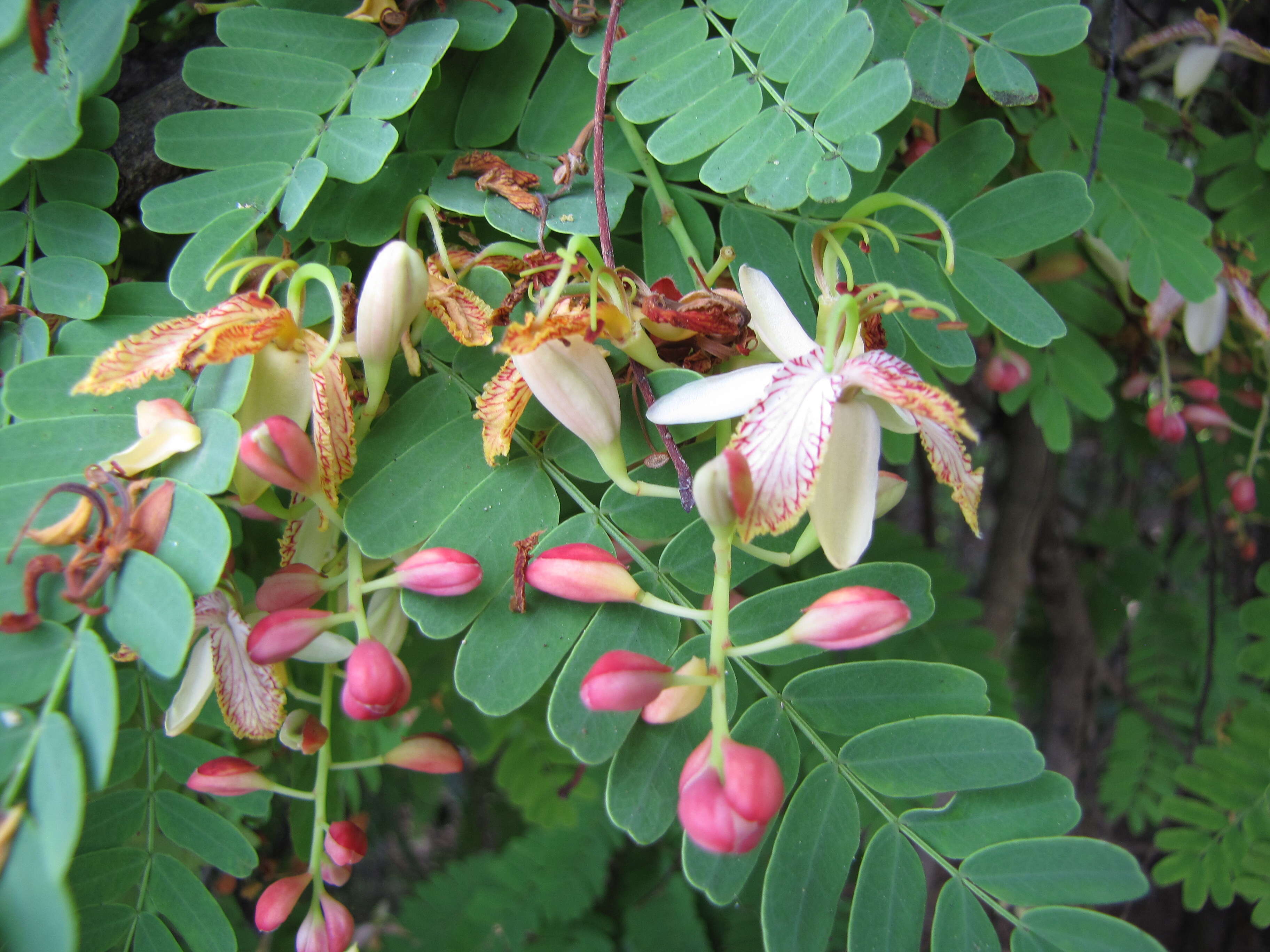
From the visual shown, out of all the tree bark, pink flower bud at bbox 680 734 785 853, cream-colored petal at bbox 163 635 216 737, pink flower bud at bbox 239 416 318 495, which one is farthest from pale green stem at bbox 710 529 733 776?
the tree bark

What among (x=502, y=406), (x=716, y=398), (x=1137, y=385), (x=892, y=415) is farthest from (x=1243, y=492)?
(x=502, y=406)

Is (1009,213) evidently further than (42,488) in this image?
Yes

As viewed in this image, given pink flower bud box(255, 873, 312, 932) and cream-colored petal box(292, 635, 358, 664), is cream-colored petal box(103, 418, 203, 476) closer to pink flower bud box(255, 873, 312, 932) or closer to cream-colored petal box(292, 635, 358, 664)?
cream-colored petal box(292, 635, 358, 664)

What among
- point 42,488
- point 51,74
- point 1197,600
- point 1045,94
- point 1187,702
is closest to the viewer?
point 42,488

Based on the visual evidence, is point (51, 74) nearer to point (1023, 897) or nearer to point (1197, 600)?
point (1023, 897)

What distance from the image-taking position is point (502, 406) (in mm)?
512

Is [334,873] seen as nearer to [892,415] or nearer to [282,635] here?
[282,635]

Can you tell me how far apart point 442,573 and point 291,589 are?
111mm

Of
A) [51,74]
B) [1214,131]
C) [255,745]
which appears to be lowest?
[255,745]

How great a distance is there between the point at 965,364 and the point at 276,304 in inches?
19.9

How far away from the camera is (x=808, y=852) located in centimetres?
51

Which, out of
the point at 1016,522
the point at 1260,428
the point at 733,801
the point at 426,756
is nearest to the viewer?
the point at 733,801

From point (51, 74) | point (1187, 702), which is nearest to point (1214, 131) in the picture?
point (1187, 702)

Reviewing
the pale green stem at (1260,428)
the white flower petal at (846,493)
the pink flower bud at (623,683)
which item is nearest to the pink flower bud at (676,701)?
the pink flower bud at (623,683)
